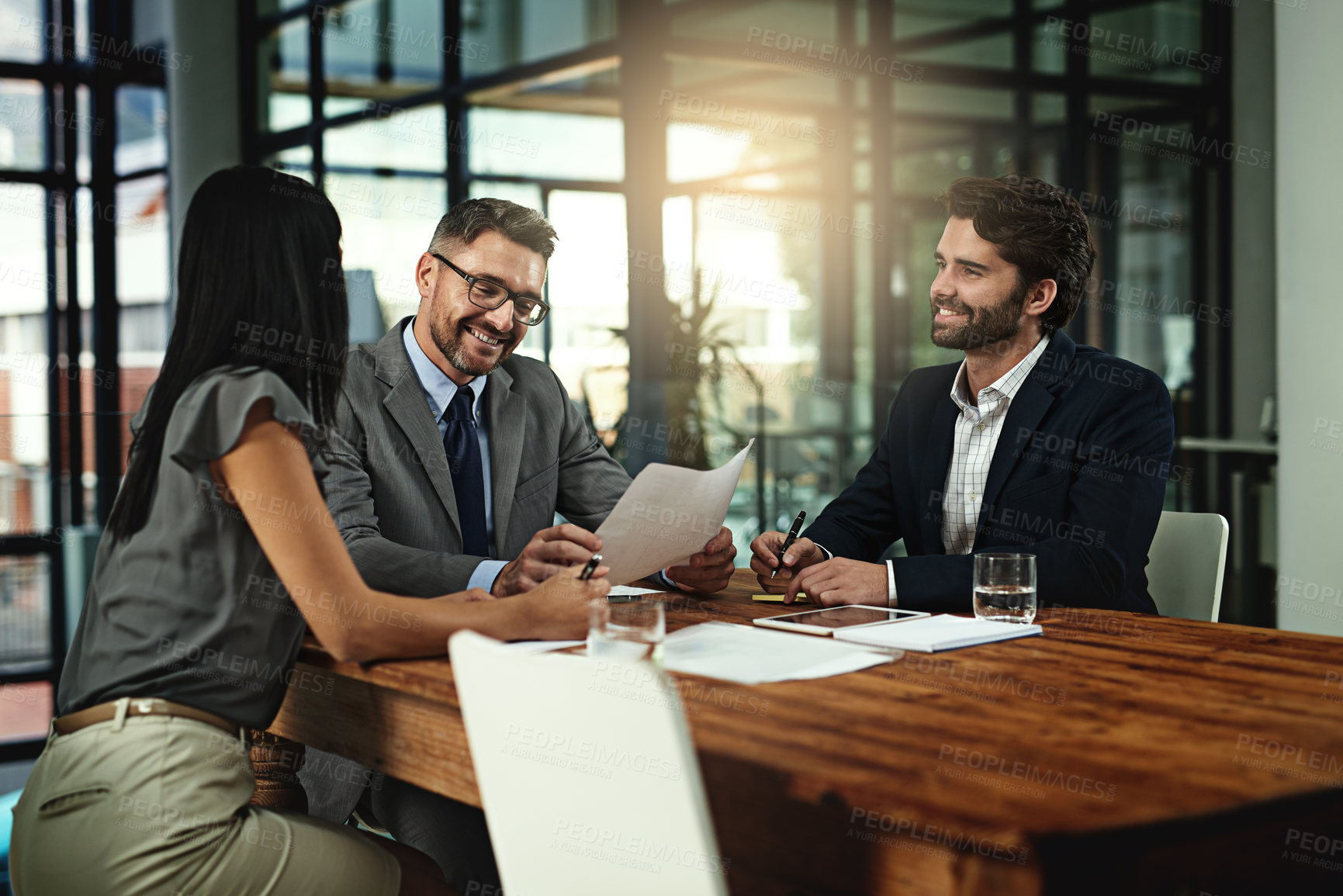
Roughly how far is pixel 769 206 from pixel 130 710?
14.1 ft

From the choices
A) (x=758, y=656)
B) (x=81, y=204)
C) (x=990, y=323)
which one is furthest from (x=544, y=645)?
(x=81, y=204)

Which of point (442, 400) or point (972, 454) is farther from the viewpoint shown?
point (972, 454)

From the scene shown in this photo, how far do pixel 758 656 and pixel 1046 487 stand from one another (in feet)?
2.99

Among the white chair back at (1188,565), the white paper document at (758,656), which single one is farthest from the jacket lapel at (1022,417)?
the white paper document at (758,656)

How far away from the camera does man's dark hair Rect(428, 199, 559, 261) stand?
88.9 inches

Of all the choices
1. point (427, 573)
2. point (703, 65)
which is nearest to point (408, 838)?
point (427, 573)

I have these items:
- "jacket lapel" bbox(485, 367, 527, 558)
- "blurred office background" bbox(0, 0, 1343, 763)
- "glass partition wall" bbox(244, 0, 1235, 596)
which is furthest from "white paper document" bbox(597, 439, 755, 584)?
"glass partition wall" bbox(244, 0, 1235, 596)

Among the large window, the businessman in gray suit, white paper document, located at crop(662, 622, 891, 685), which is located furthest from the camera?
the large window

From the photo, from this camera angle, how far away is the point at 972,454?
232cm

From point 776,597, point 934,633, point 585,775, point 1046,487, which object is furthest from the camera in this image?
point 1046,487

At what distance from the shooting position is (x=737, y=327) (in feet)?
17.0

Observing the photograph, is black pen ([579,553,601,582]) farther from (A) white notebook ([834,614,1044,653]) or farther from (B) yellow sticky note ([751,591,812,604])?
(B) yellow sticky note ([751,591,812,604])

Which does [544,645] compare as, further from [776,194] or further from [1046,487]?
[776,194]

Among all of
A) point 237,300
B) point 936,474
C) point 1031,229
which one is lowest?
point 936,474
